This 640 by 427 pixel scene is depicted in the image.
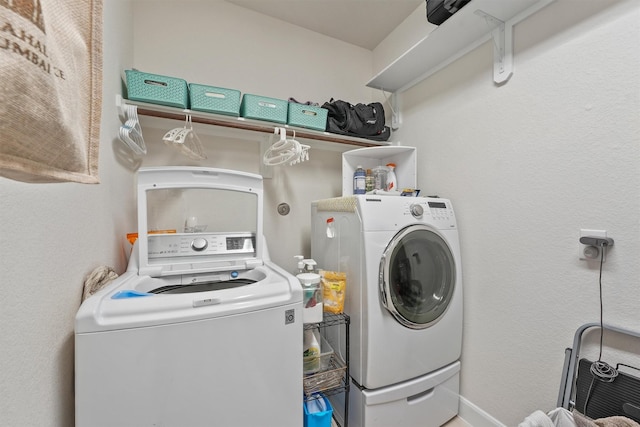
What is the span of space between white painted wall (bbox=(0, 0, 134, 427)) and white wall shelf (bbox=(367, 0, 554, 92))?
165cm

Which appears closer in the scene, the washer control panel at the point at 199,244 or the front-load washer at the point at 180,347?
the front-load washer at the point at 180,347

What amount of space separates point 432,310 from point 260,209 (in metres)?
1.11

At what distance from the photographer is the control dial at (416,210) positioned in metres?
1.39

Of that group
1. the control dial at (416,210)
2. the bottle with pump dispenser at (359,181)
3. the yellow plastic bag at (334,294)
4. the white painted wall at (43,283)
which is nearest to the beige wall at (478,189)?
the white painted wall at (43,283)

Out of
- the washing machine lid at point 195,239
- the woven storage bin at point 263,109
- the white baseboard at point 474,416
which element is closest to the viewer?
the washing machine lid at point 195,239

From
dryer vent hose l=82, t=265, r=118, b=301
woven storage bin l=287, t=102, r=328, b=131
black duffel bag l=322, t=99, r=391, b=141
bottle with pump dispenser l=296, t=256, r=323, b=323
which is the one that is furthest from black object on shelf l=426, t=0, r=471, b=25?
dryer vent hose l=82, t=265, r=118, b=301

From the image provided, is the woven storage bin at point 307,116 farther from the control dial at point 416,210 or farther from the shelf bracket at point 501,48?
the shelf bracket at point 501,48

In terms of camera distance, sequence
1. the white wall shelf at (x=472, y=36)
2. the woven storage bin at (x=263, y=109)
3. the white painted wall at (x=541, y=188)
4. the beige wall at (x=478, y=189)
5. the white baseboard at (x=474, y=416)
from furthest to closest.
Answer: the woven storage bin at (x=263, y=109) < the white baseboard at (x=474, y=416) < the white wall shelf at (x=472, y=36) < the white painted wall at (x=541, y=188) < the beige wall at (x=478, y=189)

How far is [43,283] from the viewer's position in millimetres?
671

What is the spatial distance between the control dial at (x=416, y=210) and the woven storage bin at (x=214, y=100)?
3.87 feet

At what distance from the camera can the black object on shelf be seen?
128cm

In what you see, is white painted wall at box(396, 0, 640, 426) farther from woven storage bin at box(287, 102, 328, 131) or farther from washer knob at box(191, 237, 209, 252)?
washer knob at box(191, 237, 209, 252)

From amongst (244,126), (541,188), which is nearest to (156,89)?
(244,126)

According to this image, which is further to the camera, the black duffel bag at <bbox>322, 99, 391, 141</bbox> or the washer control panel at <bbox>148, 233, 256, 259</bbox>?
the black duffel bag at <bbox>322, 99, 391, 141</bbox>
